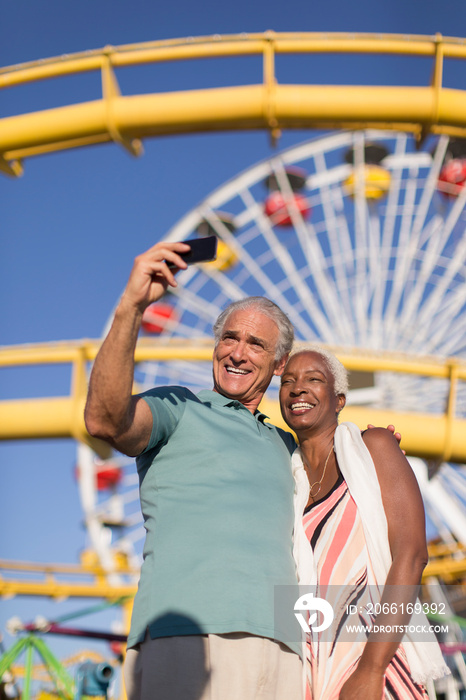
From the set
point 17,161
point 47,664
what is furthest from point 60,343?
point 47,664

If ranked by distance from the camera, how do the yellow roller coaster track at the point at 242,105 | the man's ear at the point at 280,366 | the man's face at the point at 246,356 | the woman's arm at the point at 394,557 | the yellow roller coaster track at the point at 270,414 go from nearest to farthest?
the woman's arm at the point at 394,557, the man's face at the point at 246,356, the man's ear at the point at 280,366, the yellow roller coaster track at the point at 242,105, the yellow roller coaster track at the point at 270,414

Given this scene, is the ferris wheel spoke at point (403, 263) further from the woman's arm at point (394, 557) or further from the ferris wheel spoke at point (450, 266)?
the woman's arm at point (394, 557)

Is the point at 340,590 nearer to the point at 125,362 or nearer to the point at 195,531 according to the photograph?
the point at 195,531

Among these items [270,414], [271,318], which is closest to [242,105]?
[270,414]

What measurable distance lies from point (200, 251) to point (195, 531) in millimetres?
644

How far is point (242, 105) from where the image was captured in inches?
175

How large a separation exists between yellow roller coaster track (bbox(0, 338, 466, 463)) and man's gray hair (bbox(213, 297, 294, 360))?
267 centimetres

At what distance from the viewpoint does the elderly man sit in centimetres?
159

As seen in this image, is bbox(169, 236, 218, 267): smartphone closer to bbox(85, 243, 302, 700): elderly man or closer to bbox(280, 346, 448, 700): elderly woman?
bbox(85, 243, 302, 700): elderly man

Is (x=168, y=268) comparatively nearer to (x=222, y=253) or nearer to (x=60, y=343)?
(x=60, y=343)

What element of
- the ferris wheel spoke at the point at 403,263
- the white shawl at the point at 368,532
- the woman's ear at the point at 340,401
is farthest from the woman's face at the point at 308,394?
the ferris wheel spoke at the point at 403,263

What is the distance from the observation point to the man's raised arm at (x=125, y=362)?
5.29 ft

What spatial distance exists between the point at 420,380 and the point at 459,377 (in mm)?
8241

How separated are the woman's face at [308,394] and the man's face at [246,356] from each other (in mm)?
71
